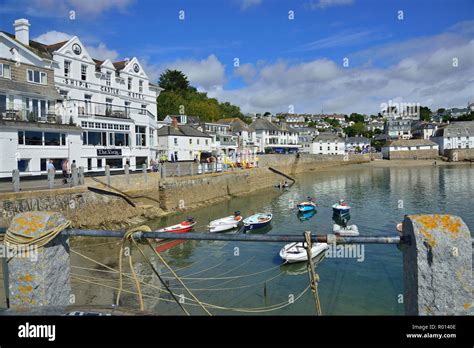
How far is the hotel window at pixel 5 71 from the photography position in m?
31.9

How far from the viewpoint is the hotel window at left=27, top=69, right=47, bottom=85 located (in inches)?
1361

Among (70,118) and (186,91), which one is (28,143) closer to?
(70,118)

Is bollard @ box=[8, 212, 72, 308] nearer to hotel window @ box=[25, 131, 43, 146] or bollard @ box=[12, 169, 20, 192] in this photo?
bollard @ box=[12, 169, 20, 192]

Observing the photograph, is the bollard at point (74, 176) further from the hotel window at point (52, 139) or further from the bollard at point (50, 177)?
the hotel window at point (52, 139)

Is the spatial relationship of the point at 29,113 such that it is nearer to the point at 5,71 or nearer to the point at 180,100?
the point at 5,71

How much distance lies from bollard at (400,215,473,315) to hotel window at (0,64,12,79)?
37636mm

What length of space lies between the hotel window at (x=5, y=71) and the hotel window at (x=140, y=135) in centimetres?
1324

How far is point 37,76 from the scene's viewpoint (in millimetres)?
35156

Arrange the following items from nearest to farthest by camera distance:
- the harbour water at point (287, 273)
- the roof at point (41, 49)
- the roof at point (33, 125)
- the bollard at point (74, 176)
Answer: the harbour water at point (287, 273)
the bollard at point (74, 176)
the roof at point (33, 125)
the roof at point (41, 49)

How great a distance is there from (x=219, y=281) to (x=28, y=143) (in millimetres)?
22317

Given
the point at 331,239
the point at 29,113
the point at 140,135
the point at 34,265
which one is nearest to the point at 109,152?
the point at 140,135

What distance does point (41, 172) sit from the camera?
3144cm

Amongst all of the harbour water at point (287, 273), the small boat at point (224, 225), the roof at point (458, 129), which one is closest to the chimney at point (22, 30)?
the harbour water at point (287, 273)

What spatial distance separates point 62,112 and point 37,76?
4582 mm
